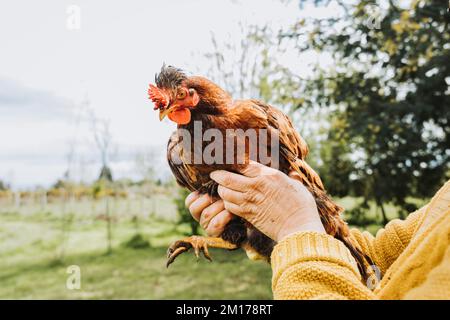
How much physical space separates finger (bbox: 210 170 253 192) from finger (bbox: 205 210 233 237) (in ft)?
0.21

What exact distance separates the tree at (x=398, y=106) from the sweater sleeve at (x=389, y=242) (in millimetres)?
1595

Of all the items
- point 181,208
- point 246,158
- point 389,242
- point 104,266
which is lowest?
point 104,266

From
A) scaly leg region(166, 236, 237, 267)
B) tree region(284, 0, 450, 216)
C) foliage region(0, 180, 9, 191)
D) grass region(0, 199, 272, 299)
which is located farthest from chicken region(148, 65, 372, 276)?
foliage region(0, 180, 9, 191)

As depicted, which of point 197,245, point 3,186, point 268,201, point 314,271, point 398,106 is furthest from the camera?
point 3,186

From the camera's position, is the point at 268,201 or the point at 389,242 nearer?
the point at 268,201

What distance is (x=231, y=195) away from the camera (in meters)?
0.90

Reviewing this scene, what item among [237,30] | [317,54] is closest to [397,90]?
[317,54]

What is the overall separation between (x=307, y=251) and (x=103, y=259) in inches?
121

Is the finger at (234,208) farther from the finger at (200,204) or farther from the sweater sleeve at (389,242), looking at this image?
the sweater sleeve at (389,242)

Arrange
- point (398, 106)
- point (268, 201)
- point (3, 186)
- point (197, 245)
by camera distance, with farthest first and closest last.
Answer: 1. point (3, 186)
2. point (398, 106)
3. point (197, 245)
4. point (268, 201)

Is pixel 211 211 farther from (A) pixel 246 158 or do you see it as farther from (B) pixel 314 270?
(B) pixel 314 270

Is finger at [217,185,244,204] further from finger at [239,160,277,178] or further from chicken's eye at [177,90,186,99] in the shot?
chicken's eye at [177,90,186,99]

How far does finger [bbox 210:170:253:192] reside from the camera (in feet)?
2.93

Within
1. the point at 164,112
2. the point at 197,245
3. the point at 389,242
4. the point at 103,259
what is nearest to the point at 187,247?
the point at 197,245
